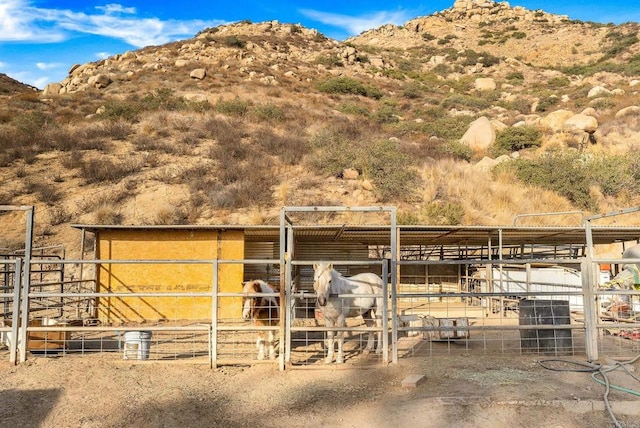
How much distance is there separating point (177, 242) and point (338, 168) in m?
13.4

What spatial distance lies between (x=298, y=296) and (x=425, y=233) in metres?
8.12

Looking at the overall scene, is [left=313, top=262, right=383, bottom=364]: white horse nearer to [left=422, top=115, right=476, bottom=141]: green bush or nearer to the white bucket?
the white bucket

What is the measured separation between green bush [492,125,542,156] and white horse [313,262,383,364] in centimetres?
2662

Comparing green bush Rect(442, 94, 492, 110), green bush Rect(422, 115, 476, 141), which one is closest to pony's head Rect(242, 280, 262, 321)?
green bush Rect(422, 115, 476, 141)

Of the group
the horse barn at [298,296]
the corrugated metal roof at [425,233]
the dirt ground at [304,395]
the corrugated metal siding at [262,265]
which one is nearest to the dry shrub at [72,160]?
the horse barn at [298,296]

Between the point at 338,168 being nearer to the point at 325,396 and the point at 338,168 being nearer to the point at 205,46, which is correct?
the point at 325,396

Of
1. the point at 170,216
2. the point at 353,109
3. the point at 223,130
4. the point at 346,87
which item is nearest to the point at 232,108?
the point at 223,130

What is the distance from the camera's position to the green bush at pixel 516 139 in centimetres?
3375

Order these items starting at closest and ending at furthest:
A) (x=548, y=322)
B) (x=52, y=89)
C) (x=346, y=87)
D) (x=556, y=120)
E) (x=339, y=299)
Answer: (x=339, y=299) < (x=548, y=322) < (x=556, y=120) < (x=52, y=89) < (x=346, y=87)

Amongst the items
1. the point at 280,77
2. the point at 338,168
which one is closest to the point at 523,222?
the point at 338,168

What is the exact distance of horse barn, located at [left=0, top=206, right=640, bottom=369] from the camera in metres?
8.08

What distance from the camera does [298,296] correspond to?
25.8 ft

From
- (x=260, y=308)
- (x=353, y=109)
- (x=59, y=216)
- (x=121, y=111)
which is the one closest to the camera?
(x=260, y=308)

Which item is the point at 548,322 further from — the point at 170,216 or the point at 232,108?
the point at 232,108
